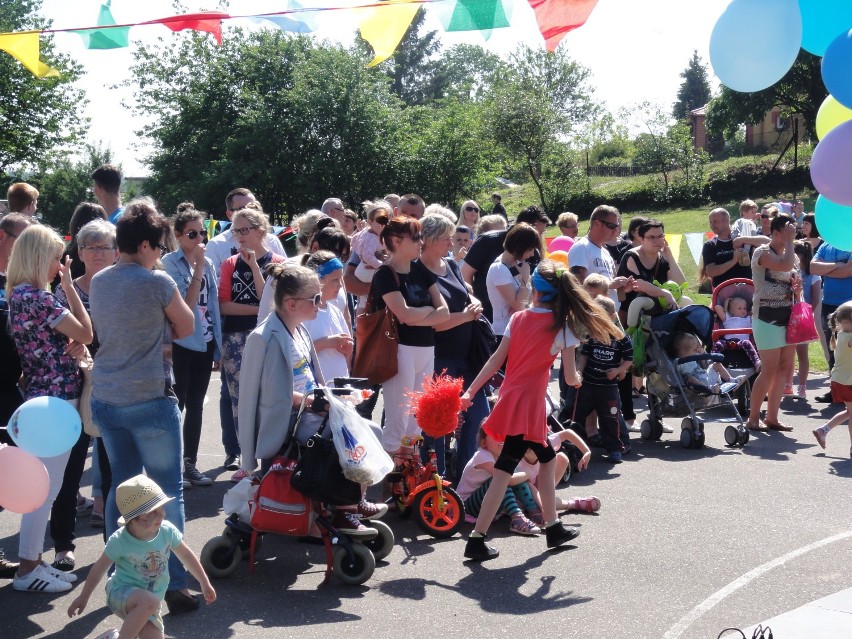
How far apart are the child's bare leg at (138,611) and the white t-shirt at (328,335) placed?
243 centimetres

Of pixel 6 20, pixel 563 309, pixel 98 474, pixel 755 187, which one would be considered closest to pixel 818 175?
pixel 563 309

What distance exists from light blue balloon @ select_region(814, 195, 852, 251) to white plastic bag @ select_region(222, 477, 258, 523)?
329cm

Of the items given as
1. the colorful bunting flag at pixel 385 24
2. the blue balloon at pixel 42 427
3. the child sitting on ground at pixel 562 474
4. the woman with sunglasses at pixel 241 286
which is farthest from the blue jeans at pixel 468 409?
the blue balloon at pixel 42 427

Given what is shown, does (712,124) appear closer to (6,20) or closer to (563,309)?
→ (6,20)

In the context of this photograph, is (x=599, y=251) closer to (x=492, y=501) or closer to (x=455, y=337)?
(x=455, y=337)

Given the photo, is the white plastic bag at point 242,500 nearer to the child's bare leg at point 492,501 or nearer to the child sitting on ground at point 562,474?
the child's bare leg at point 492,501

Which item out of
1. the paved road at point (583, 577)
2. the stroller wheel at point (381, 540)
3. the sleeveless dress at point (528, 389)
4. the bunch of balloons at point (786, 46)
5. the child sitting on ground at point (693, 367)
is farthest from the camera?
the child sitting on ground at point (693, 367)

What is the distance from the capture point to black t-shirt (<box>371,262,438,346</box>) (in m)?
6.45

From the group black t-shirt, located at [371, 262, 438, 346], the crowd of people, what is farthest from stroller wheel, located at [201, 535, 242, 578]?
black t-shirt, located at [371, 262, 438, 346]

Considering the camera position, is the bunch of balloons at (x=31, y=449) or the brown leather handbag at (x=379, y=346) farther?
the brown leather handbag at (x=379, y=346)

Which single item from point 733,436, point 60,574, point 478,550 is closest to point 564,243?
point 733,436

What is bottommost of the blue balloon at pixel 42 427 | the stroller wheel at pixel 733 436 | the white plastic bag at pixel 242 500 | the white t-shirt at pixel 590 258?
the stroller wheel at pixel 733 436

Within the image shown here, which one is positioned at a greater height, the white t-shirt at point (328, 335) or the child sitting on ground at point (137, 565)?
the white t-shirt at point (328, 335)

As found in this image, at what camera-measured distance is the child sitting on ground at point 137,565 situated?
13.3ft
